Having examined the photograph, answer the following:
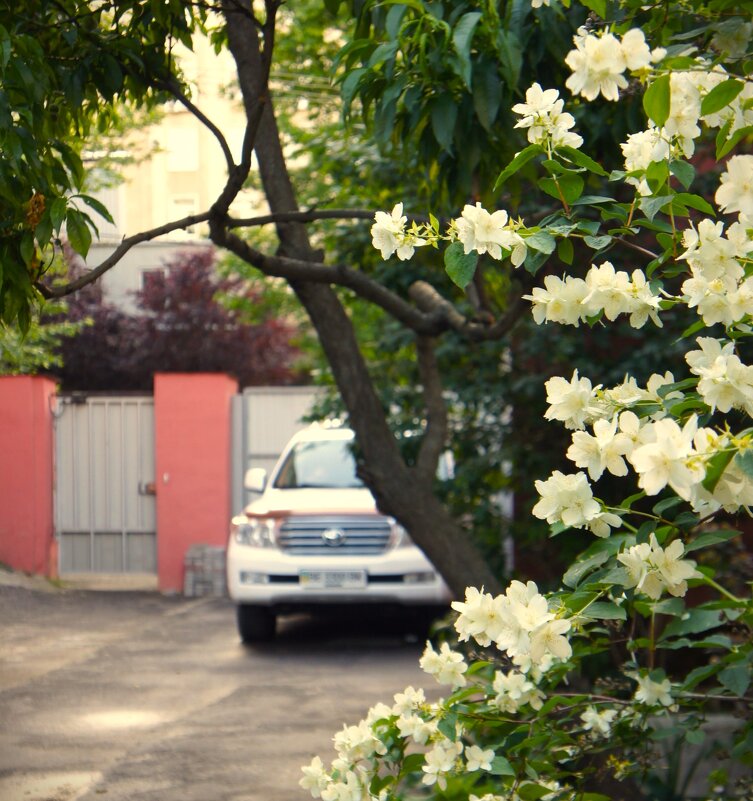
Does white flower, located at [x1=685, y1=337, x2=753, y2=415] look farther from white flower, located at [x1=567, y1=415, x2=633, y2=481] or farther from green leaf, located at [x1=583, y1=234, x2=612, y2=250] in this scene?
green leaf, located at [x1=583, y1=234, x2=612, y2=250]

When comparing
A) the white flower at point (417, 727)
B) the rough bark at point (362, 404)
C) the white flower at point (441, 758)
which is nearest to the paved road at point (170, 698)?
the rough bark at point (362, 404)

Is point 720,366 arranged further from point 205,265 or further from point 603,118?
point 205,265

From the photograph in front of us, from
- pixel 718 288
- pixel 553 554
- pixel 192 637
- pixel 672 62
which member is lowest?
pixel 192 637

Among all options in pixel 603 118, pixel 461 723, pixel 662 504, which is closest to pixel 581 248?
pixel 603 118

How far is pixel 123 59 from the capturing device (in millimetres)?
4520

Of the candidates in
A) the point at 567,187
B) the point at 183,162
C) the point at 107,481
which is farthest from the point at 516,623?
the point at 183,162

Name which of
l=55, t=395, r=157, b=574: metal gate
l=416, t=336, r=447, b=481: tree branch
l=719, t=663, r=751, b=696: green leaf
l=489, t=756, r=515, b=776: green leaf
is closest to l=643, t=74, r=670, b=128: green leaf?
l=719, t=663, r=751, b=696: green leaf

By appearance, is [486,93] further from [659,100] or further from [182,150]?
[182,150]

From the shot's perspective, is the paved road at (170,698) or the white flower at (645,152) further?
the paved road at (170,698)

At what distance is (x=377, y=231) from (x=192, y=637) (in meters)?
9.14

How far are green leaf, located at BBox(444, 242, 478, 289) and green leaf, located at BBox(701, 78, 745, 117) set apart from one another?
0.48 m

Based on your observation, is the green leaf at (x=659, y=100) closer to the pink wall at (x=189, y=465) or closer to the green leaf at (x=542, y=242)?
the green leaf at (x=542, y=242)

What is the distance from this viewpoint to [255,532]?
1029 centimetres

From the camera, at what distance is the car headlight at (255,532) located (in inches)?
403
